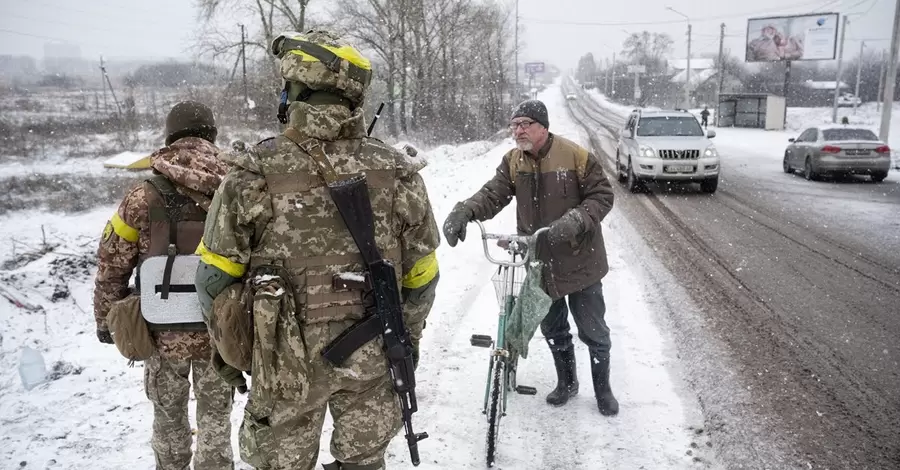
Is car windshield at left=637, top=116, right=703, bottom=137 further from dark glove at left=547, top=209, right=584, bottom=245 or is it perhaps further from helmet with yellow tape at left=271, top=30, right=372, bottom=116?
helmet with yellow tape at left=271, top=30, right=372, bottom=116

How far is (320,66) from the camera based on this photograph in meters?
1.96

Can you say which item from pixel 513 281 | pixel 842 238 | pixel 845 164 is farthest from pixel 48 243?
pixel 845 164

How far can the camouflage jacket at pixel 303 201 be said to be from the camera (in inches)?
75.6

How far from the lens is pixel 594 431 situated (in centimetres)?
360

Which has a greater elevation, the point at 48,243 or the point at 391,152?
the point at 391,152

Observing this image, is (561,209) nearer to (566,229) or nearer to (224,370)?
(566,229)

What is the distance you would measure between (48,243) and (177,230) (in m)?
9.31

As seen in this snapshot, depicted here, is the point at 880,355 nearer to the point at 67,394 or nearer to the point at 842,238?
the point at 842,238

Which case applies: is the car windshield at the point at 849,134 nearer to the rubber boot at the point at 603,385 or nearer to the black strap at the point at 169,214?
the rubber boot at the point at 603,385

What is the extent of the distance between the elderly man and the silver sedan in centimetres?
1450

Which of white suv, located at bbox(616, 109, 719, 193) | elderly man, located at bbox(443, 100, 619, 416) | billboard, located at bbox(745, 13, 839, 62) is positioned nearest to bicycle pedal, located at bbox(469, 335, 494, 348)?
elderly man, located at bbox(443, 100, 619, 416)

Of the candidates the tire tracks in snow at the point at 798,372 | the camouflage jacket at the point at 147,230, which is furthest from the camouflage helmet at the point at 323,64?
the tire tracks in snow at the point at 798,372

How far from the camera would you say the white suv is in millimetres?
12961

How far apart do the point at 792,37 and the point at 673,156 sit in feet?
112
